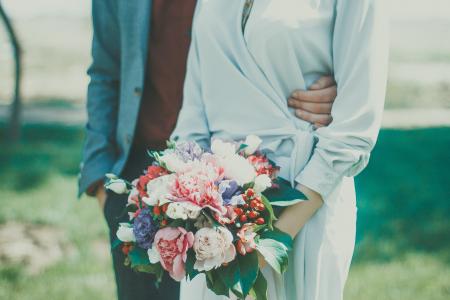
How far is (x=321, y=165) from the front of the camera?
2494 millimetres

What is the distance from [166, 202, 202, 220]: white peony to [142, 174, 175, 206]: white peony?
0.14ft

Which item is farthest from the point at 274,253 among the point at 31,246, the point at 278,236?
the point at 31,246

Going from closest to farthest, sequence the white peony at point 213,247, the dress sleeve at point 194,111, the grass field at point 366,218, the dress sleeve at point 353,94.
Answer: the white peony at point 213,247 < the dress sleeve at point 353,94 < the dress sleeve at point 194,111 < the grass field at point 366,218

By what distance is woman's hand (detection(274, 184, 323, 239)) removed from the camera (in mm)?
2488

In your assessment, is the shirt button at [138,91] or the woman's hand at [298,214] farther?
the shirt button at [138,91]

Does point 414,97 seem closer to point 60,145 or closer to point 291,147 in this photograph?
point 60,145

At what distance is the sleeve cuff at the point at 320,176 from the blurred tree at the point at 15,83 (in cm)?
620

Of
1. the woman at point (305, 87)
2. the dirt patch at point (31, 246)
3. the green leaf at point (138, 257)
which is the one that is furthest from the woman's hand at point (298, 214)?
the dirt patch at point (31, 246)

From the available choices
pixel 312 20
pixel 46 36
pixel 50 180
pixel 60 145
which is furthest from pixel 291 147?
pixel 46 36

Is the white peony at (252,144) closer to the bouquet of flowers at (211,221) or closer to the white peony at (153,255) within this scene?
the bouquet of flowers at (211,221)

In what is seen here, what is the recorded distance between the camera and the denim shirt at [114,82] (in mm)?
3268

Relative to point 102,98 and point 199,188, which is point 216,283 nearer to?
point 199,188

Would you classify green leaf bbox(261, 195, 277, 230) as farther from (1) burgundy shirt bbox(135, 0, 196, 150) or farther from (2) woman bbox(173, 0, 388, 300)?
(1) burgundy shirt bbox(135, 0, 196, 150)

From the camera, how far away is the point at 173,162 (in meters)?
2.36
